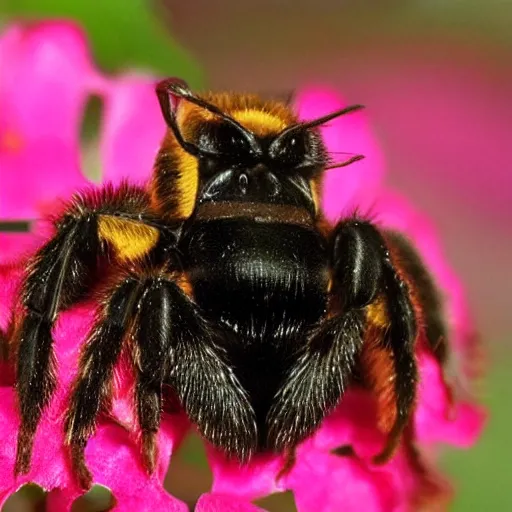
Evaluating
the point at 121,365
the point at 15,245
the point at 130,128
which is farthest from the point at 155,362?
the point at 130,128

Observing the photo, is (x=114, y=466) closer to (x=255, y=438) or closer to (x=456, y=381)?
(x=255, y=438)

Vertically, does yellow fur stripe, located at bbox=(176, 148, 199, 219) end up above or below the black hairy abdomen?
above

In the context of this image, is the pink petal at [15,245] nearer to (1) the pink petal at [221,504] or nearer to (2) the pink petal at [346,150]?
(1) the pink petal at [221,504]

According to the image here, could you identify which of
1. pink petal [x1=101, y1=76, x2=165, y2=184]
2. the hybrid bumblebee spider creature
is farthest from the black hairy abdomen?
pink petal [x1=101, y1=76, x2=165, y2=184]

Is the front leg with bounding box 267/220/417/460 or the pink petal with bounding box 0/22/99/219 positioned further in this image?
the pink petal with bounding box 0/22/99/219

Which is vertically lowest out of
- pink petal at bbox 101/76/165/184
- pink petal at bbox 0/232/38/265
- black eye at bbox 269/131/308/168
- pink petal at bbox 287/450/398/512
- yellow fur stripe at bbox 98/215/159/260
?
pink petal at bbox 287/450/398/512

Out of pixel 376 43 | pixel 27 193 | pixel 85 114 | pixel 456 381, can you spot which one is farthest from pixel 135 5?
pixel 376 43

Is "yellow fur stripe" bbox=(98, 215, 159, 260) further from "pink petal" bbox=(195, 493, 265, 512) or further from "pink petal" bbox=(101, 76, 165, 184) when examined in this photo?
"pink petal" bbox=(101, 76, 165, 184)
